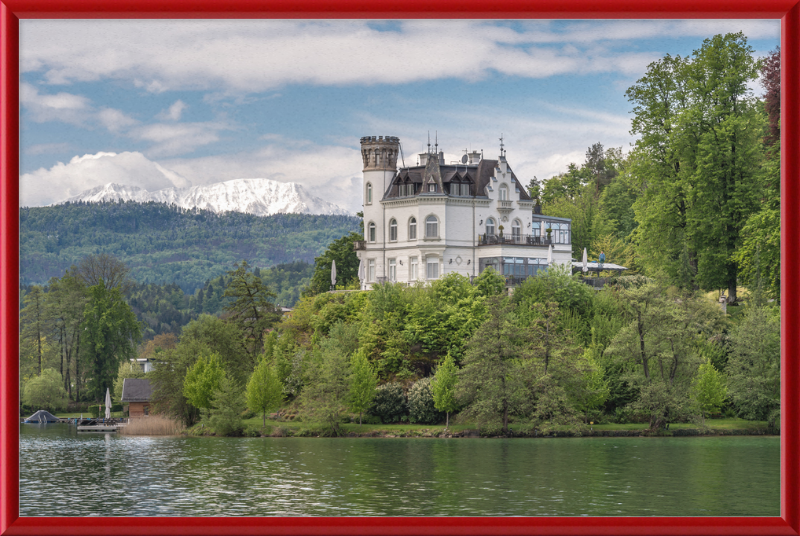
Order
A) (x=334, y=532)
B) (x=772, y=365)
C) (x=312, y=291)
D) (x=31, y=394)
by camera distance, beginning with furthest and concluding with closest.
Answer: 1. (x=312, y=291)
2. (x=31, y=394)
3. (x=772, y=365)
4. (x=334, y=532)

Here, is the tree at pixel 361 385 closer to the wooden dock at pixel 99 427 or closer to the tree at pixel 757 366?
the wooden dock at pixel 99 427

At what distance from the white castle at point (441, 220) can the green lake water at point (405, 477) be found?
14.0 m

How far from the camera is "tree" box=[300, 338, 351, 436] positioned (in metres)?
29.7

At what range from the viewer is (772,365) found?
27625 millimetres

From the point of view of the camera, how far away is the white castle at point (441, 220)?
4059 centimetres

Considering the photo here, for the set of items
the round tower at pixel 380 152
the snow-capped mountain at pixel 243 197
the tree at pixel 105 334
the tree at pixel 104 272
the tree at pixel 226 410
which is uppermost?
the round tower at pixel 380 152

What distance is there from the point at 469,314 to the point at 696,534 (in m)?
27.3

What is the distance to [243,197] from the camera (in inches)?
1994

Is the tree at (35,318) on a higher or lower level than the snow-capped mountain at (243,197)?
lower

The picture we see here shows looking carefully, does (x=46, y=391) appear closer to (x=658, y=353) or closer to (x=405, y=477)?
(x=405, y=477)

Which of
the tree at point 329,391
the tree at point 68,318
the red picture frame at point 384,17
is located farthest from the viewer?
the tree at point 68,318

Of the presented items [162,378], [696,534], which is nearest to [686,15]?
[696,534]

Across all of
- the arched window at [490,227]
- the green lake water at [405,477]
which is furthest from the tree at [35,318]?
the arched window at [490,227]

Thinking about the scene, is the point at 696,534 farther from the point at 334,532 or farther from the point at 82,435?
the point at 82,435
